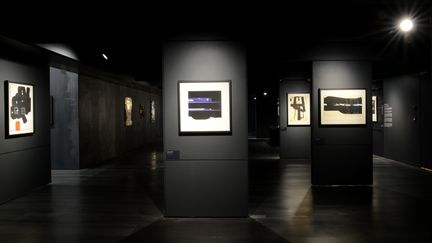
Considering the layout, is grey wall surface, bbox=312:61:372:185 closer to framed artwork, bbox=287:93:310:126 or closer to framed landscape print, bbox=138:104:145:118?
framed artwork, bbox=287:93:310:126

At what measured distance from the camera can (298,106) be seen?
1524 cm

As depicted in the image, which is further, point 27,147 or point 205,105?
point 27,147

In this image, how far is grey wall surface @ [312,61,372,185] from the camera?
9.34 m

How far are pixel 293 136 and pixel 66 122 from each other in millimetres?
7332

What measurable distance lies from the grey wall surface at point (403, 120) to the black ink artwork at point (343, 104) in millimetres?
4342

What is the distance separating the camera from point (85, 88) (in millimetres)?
13500

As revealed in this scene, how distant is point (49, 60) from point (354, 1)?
680cm

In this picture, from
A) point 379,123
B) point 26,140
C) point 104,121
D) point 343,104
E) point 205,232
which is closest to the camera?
point 205,232

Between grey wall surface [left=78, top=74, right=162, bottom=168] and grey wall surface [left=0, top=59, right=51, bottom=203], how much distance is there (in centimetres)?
296

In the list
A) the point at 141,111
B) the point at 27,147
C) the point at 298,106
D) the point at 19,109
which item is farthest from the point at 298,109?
the point at 19,109

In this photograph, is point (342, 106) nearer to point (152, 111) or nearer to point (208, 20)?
point (208, 20)

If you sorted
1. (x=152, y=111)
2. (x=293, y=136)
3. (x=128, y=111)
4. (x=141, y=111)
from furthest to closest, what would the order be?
1. (x=152, y=111)
2. (x=141, y=111)
3. (x=128, y=111)
4. (x=293, y=136)

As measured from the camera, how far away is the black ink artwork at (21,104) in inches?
335

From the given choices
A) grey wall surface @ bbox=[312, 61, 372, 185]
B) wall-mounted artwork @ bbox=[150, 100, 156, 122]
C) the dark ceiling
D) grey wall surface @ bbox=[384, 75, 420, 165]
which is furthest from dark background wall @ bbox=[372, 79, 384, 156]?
wall-mounted artwork @ bbox=[150, 100, 156, 122]
